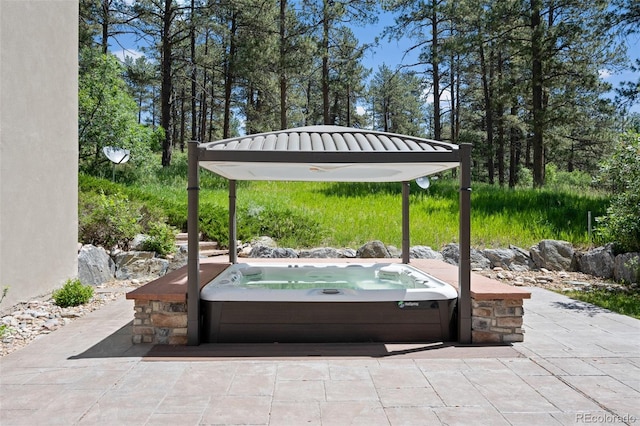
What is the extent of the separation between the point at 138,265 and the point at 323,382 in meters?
5.71

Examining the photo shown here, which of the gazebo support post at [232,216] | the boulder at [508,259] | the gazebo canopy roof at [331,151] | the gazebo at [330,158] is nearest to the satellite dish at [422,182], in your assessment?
the gazebo canopy roof at [331,151]

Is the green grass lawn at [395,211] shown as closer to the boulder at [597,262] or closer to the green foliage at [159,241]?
the boulder at [597,262]

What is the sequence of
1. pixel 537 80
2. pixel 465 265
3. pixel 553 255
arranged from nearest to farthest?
pixel 465 265
pixel 553 255
pixel 537 80

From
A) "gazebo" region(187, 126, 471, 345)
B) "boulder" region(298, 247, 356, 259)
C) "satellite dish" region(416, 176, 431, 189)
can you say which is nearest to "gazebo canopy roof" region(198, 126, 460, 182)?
"gazebo" region(187, 126, 471, 345)

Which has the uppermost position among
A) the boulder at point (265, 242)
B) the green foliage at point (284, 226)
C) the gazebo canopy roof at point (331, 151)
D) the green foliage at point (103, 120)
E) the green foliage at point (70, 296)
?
the green foliage at point (103, 120)

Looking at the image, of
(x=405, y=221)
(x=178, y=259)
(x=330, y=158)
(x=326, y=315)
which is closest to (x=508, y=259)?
(x=405, y=221)

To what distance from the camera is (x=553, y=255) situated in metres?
9.03

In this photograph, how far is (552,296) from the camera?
22.9ft

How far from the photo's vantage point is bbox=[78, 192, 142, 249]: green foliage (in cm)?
829

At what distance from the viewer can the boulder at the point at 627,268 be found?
7.76 m

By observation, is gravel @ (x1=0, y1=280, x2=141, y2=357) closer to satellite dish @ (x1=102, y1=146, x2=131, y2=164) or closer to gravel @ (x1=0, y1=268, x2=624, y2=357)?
gravel @ (x1=0, y1=268, x2=624, y2=357)

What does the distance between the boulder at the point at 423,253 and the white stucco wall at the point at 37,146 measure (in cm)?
583

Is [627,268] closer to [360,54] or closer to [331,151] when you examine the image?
[331,151]

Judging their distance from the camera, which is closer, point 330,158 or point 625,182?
point 330,158
